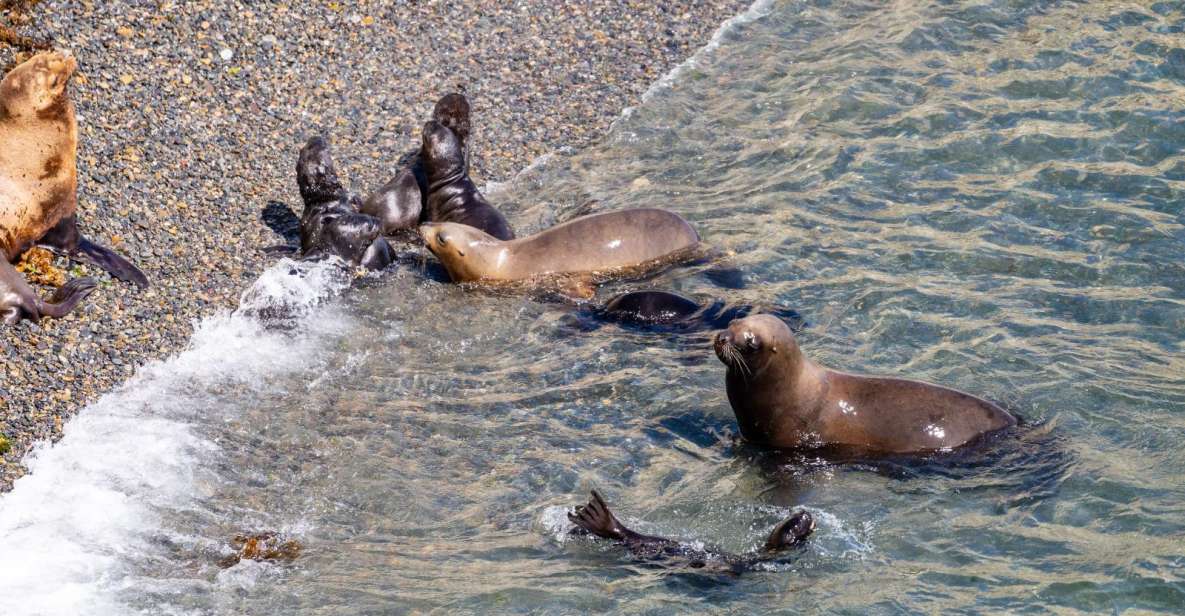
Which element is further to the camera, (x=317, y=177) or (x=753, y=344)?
(x=317, y=177)

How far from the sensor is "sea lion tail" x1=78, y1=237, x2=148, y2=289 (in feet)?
26.0

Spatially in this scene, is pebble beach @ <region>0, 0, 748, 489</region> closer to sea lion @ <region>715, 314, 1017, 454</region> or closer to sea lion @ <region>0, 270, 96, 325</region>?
sea lion @ <region>0, 270, 96, 325</region>

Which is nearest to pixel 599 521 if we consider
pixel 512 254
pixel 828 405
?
pixel 828 405

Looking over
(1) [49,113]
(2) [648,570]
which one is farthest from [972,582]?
(1) [49,113]

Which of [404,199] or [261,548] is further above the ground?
[404,199]

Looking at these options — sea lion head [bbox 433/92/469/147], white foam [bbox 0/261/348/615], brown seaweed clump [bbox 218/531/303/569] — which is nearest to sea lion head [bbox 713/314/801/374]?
brown seaweed clump [bbox 218/531/303/569]

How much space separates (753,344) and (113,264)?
160 inches

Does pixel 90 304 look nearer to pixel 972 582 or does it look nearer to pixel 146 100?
pixel 146 100

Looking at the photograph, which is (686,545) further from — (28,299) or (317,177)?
(317,177)

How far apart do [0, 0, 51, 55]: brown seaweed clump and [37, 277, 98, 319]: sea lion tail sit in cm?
244

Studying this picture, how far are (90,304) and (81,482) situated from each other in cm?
162

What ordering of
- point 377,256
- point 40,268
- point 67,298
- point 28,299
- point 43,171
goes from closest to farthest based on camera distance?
point 28,299 → point 67,298 → point 40,268 → point 43,171 → point 377,256

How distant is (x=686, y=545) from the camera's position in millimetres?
5910

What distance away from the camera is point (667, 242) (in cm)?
913
